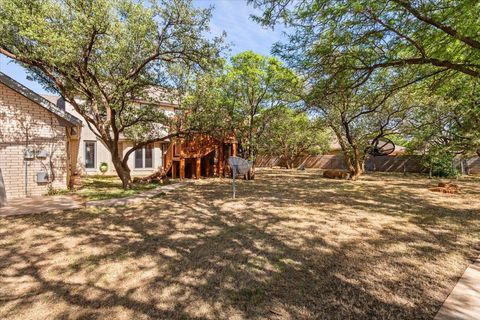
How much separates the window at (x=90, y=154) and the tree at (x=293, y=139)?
1103cm

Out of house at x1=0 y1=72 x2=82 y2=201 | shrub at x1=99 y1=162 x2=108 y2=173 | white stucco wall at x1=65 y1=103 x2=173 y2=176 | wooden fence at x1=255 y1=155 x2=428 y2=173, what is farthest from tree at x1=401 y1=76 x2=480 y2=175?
shrub at x1=99 y1=162 x2=108 y2=173

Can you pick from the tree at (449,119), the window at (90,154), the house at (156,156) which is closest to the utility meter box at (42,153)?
the house at (156,156)

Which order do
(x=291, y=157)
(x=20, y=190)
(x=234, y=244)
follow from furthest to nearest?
(x=291, y=157), (x=20, y=190), (x=234, y=244)

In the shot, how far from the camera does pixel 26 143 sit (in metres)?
8.52

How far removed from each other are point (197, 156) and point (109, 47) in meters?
8.16

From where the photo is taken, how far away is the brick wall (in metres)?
8.20

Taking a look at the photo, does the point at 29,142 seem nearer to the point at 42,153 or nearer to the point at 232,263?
the point at 42,153

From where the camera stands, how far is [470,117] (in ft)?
36.8

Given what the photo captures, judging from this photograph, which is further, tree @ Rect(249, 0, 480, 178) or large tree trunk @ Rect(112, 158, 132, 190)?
large tree trunk @ Rect(112, 158, 132, 190)

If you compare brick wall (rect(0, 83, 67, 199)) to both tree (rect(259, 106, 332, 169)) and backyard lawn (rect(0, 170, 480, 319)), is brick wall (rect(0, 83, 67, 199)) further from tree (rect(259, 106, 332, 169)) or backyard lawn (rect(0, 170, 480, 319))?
tree (rect(259, 106, 332, 169))

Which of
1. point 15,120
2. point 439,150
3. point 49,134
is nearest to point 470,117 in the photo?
point 439,150

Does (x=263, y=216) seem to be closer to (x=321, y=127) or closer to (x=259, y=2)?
(x=259, y=2)

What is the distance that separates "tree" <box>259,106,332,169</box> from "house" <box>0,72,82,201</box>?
35.0 ft

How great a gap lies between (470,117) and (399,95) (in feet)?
10.1
